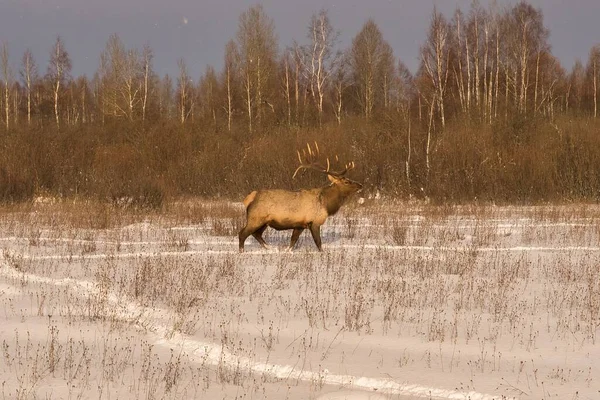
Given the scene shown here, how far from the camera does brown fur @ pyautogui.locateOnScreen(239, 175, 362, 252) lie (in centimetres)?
1187

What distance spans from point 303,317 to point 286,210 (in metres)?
4.33

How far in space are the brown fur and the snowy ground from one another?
0.49 meters

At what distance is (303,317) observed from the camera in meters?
7.78

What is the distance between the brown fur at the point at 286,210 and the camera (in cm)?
1187

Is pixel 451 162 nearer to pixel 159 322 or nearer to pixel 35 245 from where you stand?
pixel 35 245

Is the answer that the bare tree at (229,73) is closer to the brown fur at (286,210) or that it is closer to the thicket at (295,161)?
the thicket at (295,161)

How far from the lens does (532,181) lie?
76.7ft

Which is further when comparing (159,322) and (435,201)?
(435,201)

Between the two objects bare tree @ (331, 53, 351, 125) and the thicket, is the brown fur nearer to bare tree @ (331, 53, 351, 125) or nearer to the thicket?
the thicket

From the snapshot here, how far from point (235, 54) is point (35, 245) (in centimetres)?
3078

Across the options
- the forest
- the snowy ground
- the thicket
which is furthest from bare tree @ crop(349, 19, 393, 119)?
the snowy ground

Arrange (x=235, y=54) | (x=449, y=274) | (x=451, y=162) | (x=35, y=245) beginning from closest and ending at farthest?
(x=449, y=274) < (x=35, y=245) < (x=451, y=162) < (x=235, y=54)

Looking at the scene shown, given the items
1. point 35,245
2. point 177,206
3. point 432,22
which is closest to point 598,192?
point 432,22

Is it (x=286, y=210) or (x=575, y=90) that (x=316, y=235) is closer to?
(x=286, y=210)
